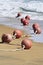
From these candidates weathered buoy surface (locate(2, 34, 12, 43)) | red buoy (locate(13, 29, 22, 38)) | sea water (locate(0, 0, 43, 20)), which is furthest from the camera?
sea water (locate(0, 0, 43, 20))

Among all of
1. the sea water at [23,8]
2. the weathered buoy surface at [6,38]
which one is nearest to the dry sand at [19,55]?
the weathered buoy surface at [6,38]

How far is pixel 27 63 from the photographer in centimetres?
412

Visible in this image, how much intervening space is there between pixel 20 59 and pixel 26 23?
174 inches

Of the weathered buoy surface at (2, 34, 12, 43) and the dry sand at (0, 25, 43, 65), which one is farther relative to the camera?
the weathered buoy surface at (2, 34, 12, 43)

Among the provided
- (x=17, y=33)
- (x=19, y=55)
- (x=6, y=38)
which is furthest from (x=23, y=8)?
(x=19, y=55)

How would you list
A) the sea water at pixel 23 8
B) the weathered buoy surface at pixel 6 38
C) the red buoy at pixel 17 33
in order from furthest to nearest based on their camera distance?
the sea water at pixel 23 8
the red buoy at pixel 17 33
the weathered buoy surface at pixel 6 38

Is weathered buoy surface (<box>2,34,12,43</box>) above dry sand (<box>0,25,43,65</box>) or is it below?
above

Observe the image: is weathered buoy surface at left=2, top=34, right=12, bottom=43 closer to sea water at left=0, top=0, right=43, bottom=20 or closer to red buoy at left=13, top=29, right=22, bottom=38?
red buoy at left=13, top=29, right=22, bottom=38

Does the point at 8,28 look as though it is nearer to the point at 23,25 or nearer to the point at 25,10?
the point at 23,25

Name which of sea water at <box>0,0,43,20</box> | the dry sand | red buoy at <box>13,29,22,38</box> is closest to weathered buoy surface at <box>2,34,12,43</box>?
the dry sand

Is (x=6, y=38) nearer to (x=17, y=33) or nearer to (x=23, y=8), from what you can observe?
(x=17, y=33)

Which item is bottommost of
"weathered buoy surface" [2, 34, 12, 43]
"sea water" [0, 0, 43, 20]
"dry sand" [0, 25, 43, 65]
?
"dry sand" [0, 25, 43, 65]

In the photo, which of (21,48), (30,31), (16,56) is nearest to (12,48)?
(21,48)

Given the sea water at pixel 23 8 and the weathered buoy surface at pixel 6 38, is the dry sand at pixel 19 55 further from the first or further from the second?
the sea water at pixel 23 8
